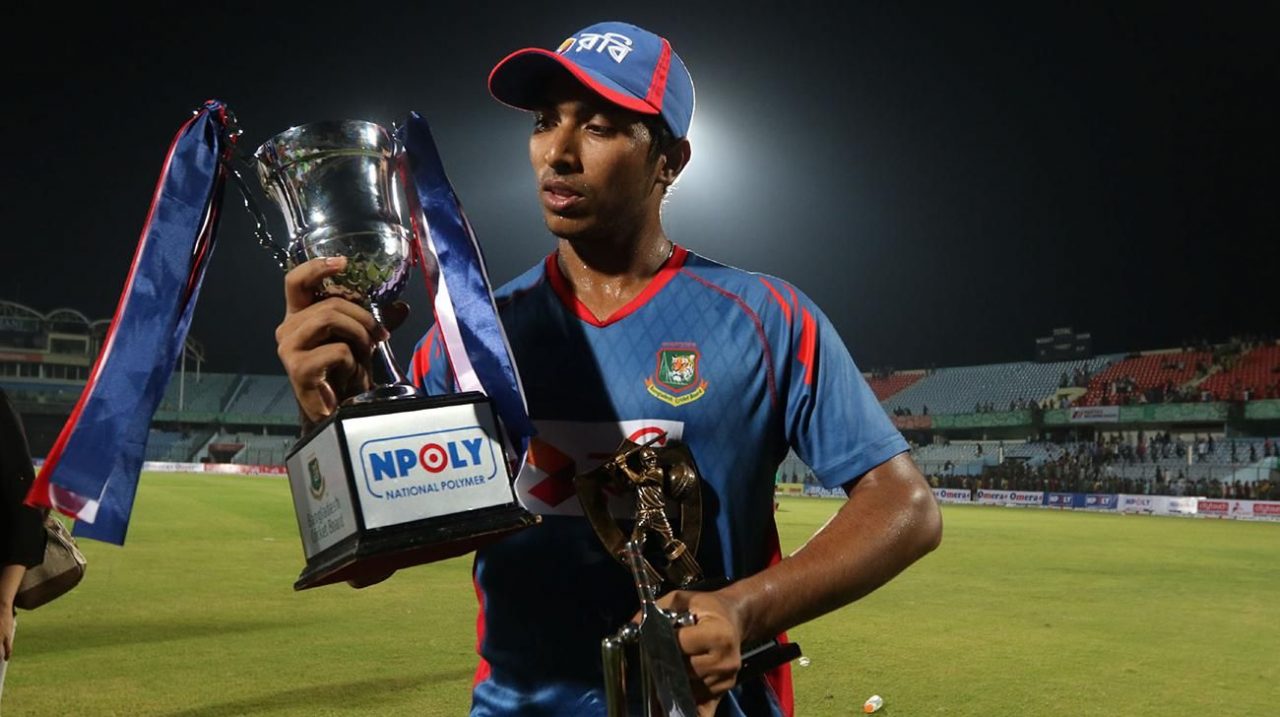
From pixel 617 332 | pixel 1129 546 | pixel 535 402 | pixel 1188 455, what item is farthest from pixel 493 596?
pixel 1188 455

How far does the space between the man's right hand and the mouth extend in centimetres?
42

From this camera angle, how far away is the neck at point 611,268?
2.07 meters

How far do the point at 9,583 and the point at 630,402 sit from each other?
119 inches

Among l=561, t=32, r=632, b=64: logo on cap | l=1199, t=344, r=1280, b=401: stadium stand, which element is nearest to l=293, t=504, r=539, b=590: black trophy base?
l=561, t=32, r=632, b=64: logo on cap

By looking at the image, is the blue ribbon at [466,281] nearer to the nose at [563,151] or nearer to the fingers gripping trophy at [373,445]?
the fingers gripping trophy at [373,445]

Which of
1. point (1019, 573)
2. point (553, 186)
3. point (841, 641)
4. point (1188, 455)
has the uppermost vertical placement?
point (553, 186)

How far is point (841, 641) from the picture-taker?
9.02 metres

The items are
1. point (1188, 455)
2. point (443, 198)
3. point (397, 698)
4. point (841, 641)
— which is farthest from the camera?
point (1188, 455)

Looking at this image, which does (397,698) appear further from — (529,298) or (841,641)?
(529,298)

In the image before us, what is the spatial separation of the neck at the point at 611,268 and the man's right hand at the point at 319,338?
520 mm

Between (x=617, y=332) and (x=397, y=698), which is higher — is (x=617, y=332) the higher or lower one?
the higher one

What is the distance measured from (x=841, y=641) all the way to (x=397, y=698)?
4.07 metres

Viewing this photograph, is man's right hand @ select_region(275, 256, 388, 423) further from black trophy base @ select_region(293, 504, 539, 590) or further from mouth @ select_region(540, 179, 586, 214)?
mouth @ select_region(540, 179, 586, 214)

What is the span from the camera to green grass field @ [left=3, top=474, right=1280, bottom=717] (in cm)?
677
